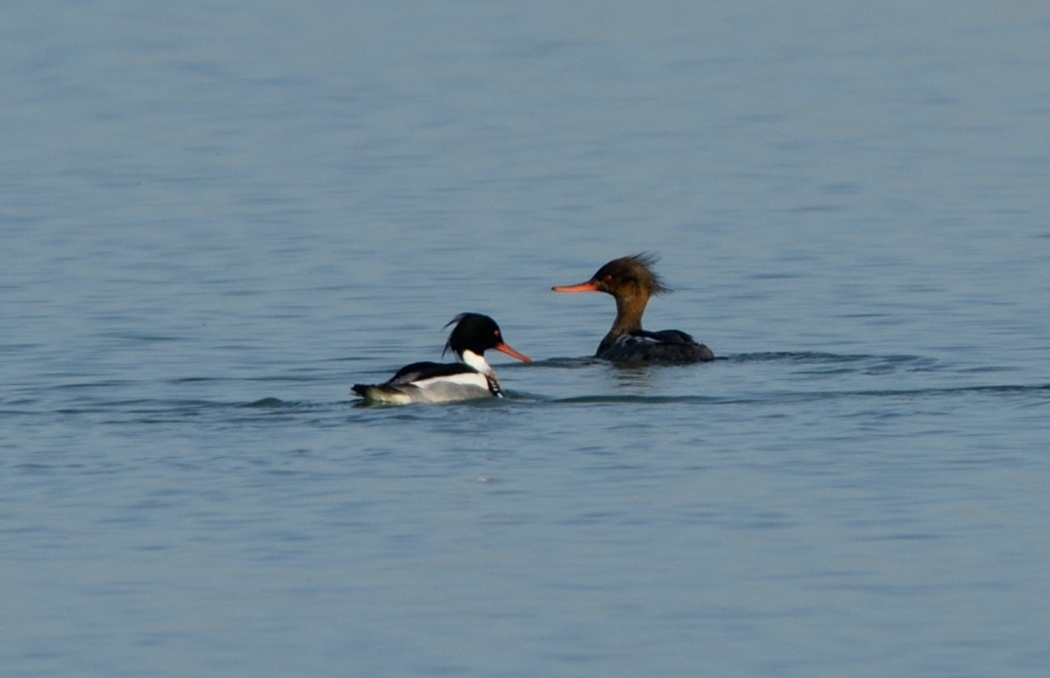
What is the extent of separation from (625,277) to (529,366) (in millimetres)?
2262

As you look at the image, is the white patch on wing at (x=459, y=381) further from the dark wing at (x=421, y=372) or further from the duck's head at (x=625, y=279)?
the duck's head at (x=625, y=279)

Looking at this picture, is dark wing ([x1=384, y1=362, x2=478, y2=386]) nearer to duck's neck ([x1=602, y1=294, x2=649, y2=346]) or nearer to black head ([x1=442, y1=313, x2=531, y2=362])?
black head ([x1=442, y1=313, x2=531, y2=362])

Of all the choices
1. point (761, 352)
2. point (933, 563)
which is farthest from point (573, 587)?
point (761, 352)

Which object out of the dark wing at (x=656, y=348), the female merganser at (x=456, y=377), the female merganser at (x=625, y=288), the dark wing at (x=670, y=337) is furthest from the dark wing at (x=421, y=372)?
the female merganser at (x=625, y=288)

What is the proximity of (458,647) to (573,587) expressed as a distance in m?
0.99

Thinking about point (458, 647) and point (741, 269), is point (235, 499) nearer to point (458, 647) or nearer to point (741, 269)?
point (458, 647)

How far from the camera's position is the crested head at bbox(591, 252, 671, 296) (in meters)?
19.7

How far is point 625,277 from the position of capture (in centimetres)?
1973

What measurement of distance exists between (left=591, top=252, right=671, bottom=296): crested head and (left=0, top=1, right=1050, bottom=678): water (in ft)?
1.66

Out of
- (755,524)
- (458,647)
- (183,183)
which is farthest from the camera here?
(183,183)

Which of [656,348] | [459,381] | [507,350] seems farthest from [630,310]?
[459,381]

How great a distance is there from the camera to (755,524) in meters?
11.7

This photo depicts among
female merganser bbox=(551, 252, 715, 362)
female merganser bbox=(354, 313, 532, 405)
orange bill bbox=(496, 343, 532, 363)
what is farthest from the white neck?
female merganser bbox=(551, 252, 715, 362)

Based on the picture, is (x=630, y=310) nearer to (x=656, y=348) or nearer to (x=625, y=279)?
(x=625, y=279)
